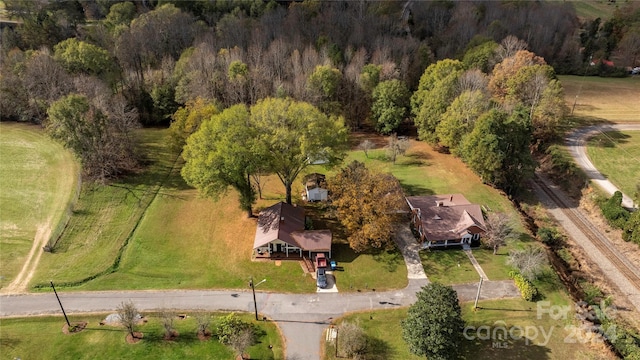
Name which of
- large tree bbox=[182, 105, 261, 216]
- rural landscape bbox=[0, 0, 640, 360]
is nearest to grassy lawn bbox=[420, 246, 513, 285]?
rural landscape bbox=[0, 0, 640, 360]

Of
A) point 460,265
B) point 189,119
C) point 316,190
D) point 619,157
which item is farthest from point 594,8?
point 189,119

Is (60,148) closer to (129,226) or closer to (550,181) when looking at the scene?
(129,226)

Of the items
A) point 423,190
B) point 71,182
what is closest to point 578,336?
point 423,190

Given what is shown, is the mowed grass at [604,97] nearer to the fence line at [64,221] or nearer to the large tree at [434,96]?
the large tree at [434,96]

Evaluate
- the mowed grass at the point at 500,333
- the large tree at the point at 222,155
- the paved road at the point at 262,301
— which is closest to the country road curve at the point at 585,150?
the mowed grass at the point at 500,333

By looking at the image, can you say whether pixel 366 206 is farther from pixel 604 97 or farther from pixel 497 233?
pixel 604 97

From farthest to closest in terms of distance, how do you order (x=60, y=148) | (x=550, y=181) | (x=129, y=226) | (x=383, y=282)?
(x=60, y=148), (x=550, y=181), (x=129, y=226), (x=383, y=282)
